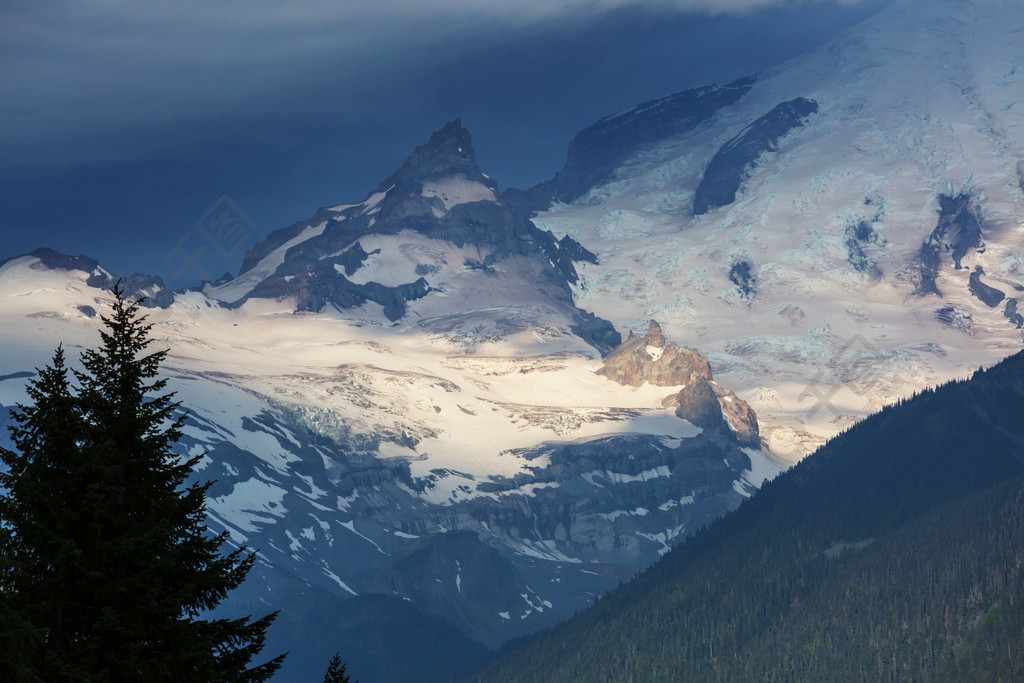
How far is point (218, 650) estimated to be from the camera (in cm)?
3147

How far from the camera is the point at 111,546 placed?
1174 inches

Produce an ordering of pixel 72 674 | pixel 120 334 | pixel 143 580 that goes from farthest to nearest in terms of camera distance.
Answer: pixel 120 334 → pixel 143 580 → pixel 72 674

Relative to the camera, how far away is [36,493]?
29.4 meters

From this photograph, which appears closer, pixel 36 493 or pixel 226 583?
pixel 36 493

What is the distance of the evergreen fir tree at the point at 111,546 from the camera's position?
29.3 metres

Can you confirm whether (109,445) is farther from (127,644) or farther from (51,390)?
(127,644)

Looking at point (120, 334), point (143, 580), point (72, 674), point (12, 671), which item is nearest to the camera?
point (12, 671)

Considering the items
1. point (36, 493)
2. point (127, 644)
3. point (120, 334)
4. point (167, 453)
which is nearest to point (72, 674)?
point (127, 644)

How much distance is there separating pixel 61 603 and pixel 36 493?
7.48ft

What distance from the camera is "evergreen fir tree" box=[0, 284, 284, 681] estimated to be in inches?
1153

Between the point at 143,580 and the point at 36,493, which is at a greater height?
the point at 36,493

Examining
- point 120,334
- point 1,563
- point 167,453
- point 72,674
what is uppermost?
point 120,334

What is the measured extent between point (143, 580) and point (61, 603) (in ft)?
5.35

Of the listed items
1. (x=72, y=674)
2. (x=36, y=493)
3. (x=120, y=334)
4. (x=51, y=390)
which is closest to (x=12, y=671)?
(x=72, y=674)
